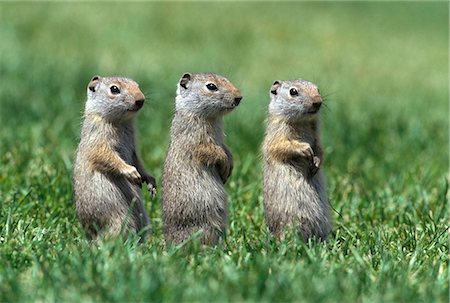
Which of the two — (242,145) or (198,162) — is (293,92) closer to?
(198,162)

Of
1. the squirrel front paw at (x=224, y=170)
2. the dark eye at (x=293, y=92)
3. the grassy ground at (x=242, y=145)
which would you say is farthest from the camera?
the dark eye at (x=293, y=92)

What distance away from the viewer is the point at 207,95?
520cm

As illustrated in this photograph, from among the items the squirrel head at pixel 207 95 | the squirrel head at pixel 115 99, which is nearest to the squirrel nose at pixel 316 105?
the squirrel head at pixel 207 95

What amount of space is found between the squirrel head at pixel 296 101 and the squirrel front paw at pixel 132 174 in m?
0.98

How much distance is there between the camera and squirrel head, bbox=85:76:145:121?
16.8 feet

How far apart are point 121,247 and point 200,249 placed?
0.55 metres

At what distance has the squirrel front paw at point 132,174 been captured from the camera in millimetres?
4991

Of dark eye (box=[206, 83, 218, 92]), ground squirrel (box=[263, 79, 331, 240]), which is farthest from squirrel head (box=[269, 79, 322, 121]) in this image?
dark eye (box=[206, 83, 218, 92])

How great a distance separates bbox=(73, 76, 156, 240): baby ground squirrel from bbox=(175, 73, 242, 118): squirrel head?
0.30 m

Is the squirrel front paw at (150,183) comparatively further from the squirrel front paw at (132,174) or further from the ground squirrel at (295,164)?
the ground squirrel at (295,164)

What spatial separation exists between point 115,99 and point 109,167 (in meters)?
0.42

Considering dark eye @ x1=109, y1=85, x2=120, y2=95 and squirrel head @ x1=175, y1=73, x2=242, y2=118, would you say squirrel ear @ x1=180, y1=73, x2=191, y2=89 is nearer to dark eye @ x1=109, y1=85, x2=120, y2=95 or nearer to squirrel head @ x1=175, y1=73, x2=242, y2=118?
squirrel head @ x1=175, y1=73, x2=242, y2=118

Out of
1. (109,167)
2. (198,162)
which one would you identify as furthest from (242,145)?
(109,167)

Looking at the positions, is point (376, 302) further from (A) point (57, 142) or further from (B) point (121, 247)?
(A) point (57, 142)
